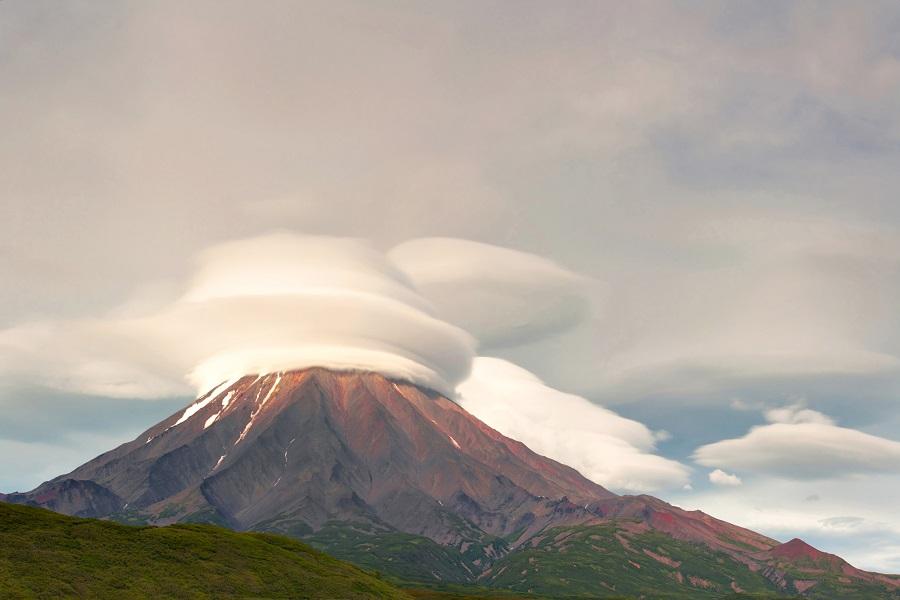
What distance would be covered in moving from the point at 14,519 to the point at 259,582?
5032 centimetres

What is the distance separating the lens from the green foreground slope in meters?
139

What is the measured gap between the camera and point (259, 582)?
17388cm

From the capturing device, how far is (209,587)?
6324 inches

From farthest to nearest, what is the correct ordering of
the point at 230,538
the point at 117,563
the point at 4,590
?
the point at 230,538 → the point at 117,563 → the point at 4,590

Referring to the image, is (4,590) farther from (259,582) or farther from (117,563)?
(259,582)

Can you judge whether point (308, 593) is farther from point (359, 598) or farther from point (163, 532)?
point (163, 532)

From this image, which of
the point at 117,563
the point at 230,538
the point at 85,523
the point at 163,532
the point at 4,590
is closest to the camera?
the point at 4,590

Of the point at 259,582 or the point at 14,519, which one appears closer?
the point at 14,519

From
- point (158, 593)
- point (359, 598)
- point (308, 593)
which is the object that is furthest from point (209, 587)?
point (359, 598)

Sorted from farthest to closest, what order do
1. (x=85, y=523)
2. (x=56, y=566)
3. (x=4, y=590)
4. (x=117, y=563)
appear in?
(x=85, y=523) < (x=117, y=563) < (x=56, y=566) < (x=4, y=590)

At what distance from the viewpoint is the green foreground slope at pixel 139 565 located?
456 ft

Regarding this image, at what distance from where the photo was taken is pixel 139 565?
6225 inches

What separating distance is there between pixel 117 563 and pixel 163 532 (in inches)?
1066

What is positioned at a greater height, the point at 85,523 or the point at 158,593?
the point at 85,523
